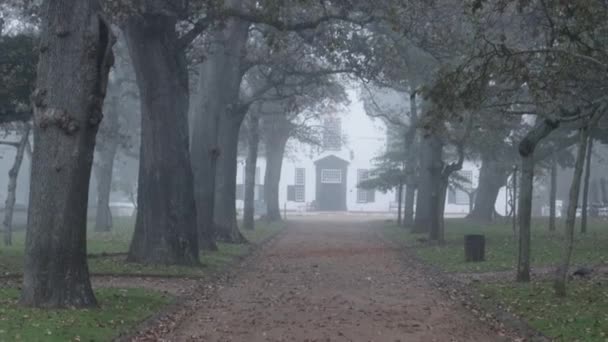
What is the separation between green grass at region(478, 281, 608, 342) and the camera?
12.2 meters

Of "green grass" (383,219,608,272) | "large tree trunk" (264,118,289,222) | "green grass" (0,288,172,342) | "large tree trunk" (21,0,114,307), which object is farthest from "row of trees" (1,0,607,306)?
"large tree trunk" (264,118,289,222)

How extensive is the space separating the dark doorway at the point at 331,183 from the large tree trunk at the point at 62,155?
7473 cm

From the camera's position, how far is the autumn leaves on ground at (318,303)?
487 inches

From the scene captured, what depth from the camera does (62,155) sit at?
44.0 ft

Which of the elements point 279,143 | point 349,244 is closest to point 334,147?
point 279,143

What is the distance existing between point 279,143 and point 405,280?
36485mm

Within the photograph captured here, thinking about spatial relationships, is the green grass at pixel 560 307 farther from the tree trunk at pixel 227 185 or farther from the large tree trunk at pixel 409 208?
the large tree trunk at pixel 409 208

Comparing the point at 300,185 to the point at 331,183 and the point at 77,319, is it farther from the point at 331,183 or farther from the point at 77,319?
the point at 77,319

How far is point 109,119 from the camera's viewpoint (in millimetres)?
42062

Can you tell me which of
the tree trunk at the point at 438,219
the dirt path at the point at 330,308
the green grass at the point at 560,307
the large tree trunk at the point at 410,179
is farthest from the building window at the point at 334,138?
the green grass at the point at 560,307

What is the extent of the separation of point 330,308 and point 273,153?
1663 inches

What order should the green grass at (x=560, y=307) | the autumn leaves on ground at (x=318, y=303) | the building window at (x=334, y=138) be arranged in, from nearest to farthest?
1. the green grass at (x=560, y=307)
2. the autumn leaves on ground at (x=318, y=303)
3. the building window at (x=334, y=138)

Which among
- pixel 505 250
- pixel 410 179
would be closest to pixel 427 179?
pixel 410 179

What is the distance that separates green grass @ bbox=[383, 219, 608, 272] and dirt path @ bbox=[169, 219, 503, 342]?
150cm
